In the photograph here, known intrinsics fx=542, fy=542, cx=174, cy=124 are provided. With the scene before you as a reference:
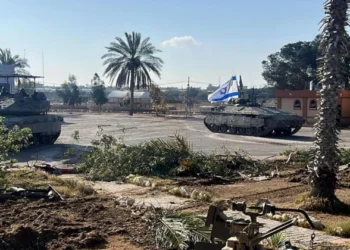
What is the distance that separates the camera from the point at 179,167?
15.0 m

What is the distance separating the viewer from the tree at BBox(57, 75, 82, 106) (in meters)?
80.0

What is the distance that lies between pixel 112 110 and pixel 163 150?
57.2m

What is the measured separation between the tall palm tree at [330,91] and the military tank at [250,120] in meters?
20.0

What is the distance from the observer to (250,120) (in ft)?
103

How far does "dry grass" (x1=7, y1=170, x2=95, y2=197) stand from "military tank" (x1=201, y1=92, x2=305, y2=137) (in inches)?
722

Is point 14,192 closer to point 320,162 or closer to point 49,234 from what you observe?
point 49,234

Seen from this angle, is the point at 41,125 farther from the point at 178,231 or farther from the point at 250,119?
the point at 178,231

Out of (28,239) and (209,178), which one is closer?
(28,239)

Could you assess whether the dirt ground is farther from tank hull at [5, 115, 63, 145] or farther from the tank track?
the tank track

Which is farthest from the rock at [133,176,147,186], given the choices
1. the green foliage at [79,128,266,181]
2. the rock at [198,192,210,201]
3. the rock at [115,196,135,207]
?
the rock at [115,196,135,207]

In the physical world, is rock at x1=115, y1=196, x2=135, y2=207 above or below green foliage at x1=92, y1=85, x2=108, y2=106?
below

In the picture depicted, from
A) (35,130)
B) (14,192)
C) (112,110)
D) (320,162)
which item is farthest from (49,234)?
(112,110)

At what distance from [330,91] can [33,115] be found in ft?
60.8

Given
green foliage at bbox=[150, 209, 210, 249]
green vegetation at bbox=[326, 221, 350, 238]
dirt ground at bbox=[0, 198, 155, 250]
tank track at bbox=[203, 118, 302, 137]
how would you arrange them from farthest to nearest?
tank track at bbox=[203, 118, 302, 137] < green vegetation at bbox=[326, 221, 350, 238] < dirt ground at bbox=[0, 198, 155, 250] < green foliage at bbox=[150, 209, 210, 249]
